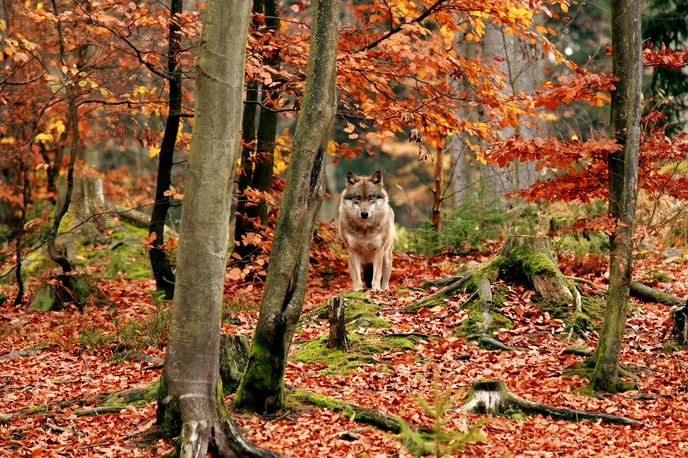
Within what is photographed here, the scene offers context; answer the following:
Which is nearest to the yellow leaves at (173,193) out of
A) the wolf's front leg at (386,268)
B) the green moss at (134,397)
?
the wolf's front leg at (386,268)

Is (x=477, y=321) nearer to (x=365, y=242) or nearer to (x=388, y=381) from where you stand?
(x=388, y=381)

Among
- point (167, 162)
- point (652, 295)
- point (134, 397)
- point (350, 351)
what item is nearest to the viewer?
point (134, 397)

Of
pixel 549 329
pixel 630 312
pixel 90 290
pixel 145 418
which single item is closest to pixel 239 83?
pixel 145 418

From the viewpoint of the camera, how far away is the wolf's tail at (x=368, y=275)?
1362 centimetres

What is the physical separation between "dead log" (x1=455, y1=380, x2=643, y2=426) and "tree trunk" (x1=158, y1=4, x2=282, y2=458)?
240cm

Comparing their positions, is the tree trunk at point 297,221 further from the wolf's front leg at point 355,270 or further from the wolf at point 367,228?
the wolf's front leg at point 355,270

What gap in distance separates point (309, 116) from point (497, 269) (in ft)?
18.1

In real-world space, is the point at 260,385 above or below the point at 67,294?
above

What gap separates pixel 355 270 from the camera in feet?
43.5

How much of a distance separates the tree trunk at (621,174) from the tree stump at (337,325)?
2.97m

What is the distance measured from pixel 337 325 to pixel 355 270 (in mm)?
4128

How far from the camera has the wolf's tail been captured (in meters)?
13.6

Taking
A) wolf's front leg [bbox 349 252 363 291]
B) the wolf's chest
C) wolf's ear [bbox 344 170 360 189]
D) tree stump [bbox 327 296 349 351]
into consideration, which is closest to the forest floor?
tree stump [bbox 327 296 349 351]

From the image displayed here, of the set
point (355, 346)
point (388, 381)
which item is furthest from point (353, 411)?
point (355, 346)
